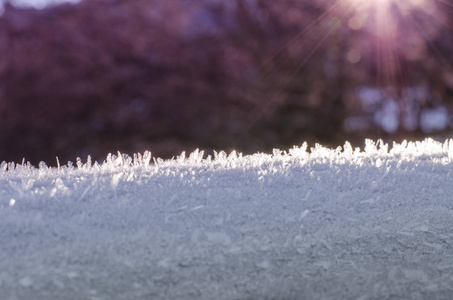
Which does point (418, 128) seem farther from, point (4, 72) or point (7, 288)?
point (7, 288)

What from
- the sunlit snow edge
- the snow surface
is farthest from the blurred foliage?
the snow surface

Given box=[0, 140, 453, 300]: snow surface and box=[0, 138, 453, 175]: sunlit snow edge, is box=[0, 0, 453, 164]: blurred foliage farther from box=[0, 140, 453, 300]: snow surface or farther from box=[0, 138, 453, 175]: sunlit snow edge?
box=[0, 140, 453, 300]: snow surface

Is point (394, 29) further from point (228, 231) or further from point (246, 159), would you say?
point (228, 231)

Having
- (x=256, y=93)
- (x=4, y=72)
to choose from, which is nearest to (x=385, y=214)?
(x=256, y=93)

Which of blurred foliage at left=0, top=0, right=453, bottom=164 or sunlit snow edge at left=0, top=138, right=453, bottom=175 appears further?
blurred foliage at left=0, top=0, right=453, bottom=164

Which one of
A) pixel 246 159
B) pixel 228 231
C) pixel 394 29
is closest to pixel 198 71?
pixel 394 29
